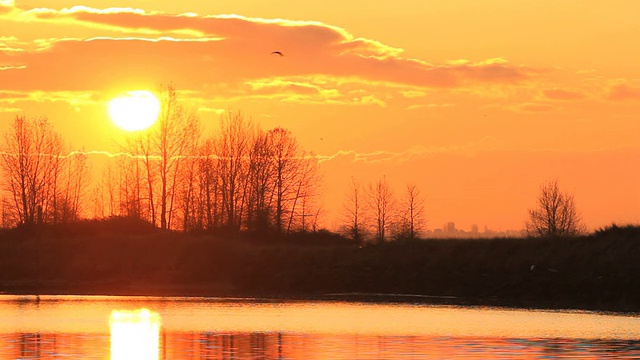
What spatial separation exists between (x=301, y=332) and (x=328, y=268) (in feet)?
127

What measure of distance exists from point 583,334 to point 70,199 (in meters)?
92.1

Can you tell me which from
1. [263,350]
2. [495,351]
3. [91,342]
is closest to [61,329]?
[91,342]

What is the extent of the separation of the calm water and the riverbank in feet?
35.8

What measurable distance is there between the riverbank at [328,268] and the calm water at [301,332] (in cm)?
1092

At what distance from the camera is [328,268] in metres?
84.1

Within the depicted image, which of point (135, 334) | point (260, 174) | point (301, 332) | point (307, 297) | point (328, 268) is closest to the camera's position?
point (135, 334)

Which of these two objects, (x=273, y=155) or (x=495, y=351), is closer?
(x=495, y=351)

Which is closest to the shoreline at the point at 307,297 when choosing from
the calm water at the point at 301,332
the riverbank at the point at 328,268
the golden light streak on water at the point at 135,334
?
the riverbank at the point at 328,268

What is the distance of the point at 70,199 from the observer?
129 m

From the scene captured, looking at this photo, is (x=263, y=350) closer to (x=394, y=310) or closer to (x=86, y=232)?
(x=394, y=310)

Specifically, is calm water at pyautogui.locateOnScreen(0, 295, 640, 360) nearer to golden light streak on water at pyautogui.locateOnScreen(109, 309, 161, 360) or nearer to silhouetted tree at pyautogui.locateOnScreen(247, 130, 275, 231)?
golden light streak on water at pyautogui.locateOnScreen(109, 309, 161, 360)

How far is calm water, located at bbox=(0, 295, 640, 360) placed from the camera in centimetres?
3800

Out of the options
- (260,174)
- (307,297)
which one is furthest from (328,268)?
(260,174)

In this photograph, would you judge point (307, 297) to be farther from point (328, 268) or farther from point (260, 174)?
point (260, 174)
